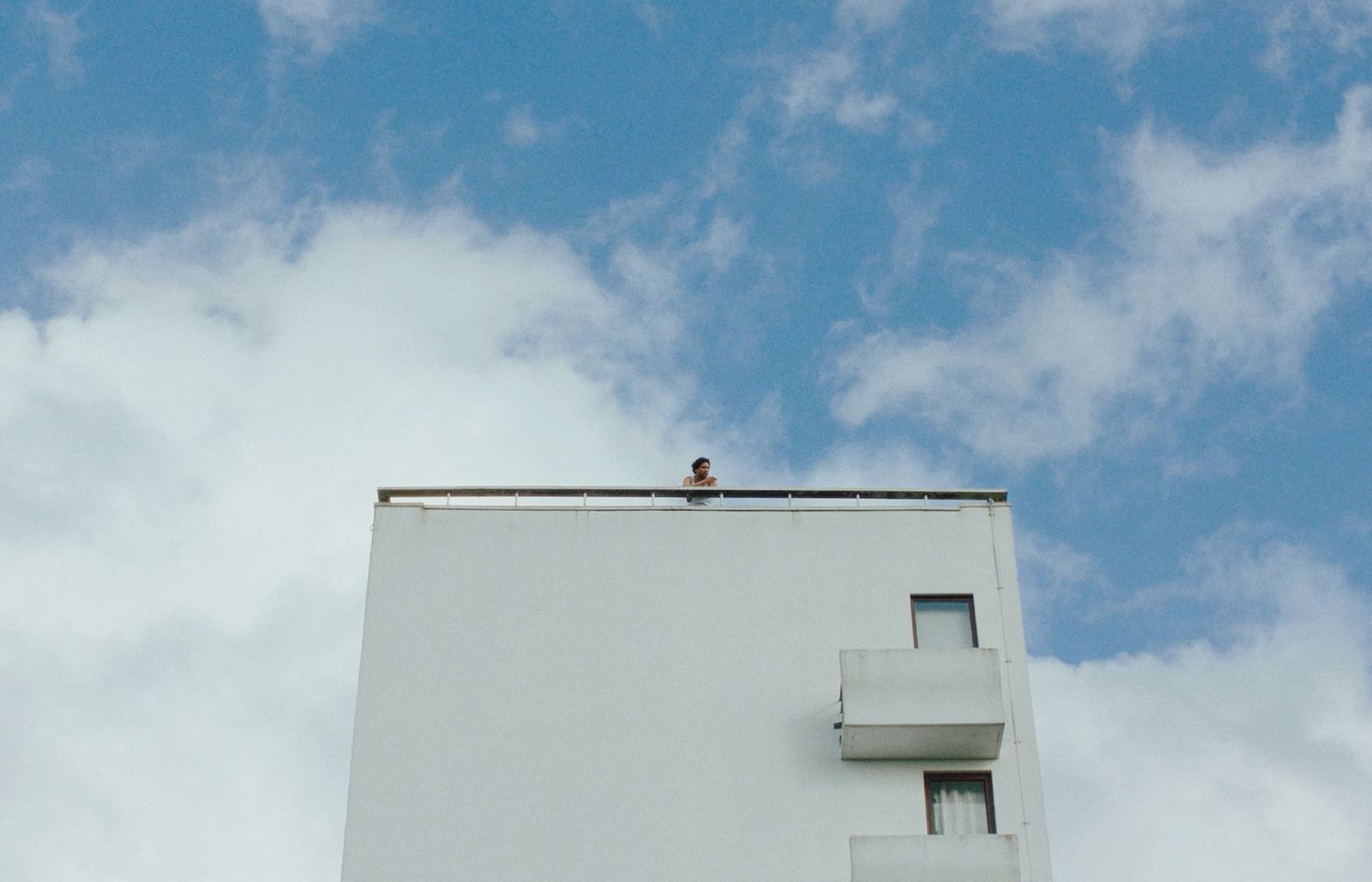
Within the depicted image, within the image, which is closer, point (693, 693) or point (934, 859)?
point (934, 859)

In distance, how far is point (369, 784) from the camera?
2769 centimetres

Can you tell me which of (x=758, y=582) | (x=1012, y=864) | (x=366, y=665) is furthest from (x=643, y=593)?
(x=1012, y=864)

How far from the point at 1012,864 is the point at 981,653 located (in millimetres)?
2991

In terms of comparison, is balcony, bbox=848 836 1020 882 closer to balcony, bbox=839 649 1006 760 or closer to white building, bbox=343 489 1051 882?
white building, bbox=343 489 1051 882

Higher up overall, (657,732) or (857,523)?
(857,523)

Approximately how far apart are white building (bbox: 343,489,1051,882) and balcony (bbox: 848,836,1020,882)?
0.03 m

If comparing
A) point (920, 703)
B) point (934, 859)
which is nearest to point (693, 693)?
point (920, 703)

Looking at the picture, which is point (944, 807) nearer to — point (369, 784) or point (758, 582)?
point (758, 582)

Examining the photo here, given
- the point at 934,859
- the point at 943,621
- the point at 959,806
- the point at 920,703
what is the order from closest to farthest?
the point at 934,859 → the point at 920,703 → the point at 959,806 → the point at 943,621

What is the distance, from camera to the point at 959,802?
27.8m

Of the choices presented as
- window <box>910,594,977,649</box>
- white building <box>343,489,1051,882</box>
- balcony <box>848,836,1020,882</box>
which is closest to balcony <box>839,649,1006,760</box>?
white building <box>343,489,1051,882</box>

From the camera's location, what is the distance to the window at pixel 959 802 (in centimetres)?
2758

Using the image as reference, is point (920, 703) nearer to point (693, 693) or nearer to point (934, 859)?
point (934, 859)

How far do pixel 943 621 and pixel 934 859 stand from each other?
4342 millimetres
